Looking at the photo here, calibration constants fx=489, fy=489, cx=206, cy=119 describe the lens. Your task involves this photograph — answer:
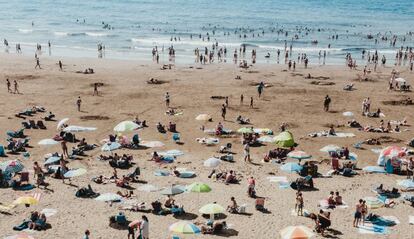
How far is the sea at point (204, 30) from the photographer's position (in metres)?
71.2

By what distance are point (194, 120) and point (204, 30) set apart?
64151 mm

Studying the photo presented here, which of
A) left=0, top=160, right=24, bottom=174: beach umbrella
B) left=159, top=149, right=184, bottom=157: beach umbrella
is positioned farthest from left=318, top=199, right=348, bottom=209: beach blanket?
left=0, top=160, right=24, bottom=174: beach umbrella

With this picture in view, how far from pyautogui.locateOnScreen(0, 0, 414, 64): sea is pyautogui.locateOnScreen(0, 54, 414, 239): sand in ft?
38.4

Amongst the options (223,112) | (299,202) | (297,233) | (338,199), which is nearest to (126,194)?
(299,202)

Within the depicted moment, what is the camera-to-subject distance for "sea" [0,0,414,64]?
71.2m

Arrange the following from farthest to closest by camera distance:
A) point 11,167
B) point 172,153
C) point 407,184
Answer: point 172,153
point 11,167
point 407,184

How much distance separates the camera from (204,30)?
96.3m

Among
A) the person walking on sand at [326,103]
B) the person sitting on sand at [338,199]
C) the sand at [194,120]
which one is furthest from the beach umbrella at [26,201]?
the person walking on sand at [326,103]

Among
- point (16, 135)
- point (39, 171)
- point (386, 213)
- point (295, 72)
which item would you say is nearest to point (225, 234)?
point (386, 213)

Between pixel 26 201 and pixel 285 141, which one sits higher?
pixel 285 141

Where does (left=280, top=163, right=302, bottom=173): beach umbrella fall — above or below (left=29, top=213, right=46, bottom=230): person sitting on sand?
above

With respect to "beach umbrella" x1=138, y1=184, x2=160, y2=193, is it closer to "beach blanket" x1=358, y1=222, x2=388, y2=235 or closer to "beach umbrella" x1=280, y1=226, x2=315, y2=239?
"beach umbrella" x1=280, y1=226, x2=315, y2=239

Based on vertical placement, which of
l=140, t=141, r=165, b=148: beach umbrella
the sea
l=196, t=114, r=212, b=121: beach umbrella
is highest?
the sea

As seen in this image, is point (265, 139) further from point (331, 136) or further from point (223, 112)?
point (223, 112)
